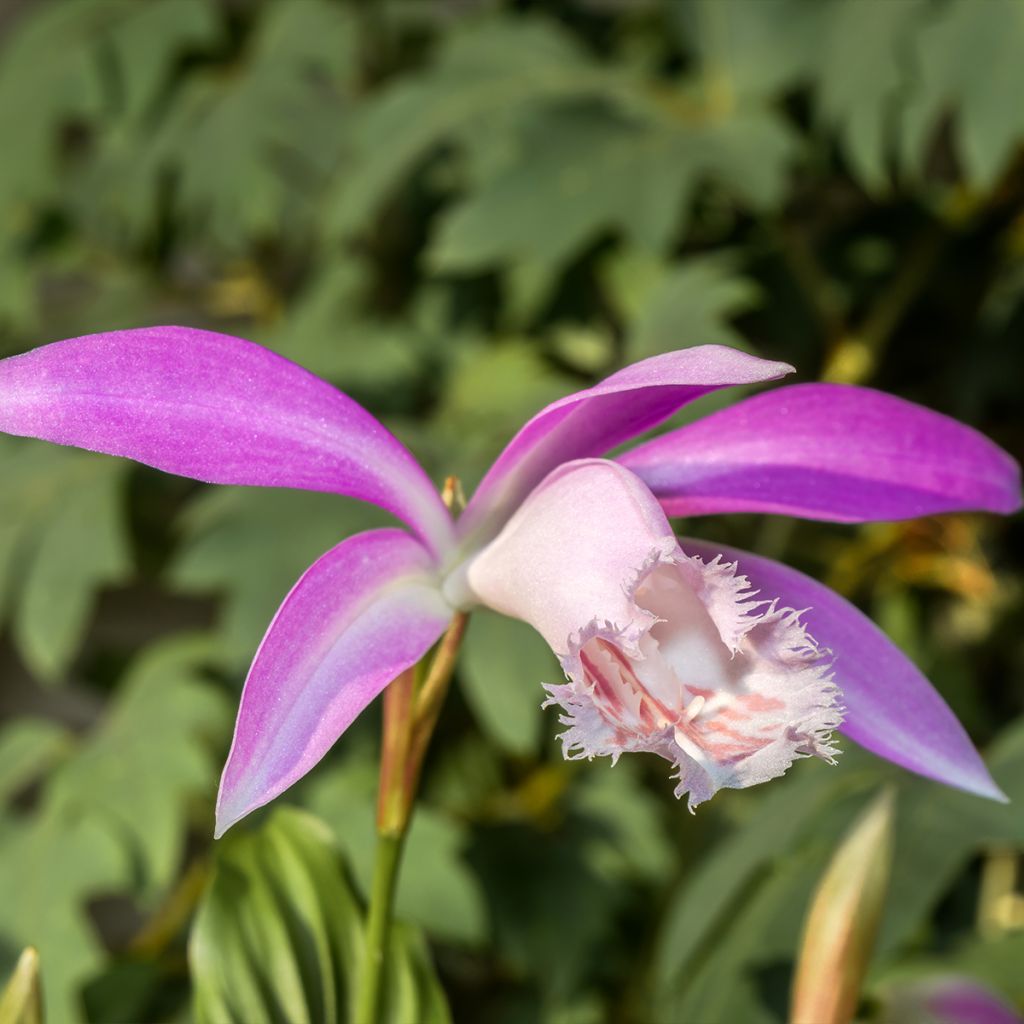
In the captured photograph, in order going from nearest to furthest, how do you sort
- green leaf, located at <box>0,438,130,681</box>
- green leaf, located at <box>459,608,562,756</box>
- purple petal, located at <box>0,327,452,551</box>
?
purple petal, located at <box>0,327,452,551</box> < green leaf, located at <box>459,608,562,756</box> < green leaf, located at <box>0,438,130,681</box>

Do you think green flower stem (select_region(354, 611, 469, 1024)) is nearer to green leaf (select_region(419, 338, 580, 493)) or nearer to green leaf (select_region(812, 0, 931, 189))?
green leaf (select_region(419, 338, 580, 493))

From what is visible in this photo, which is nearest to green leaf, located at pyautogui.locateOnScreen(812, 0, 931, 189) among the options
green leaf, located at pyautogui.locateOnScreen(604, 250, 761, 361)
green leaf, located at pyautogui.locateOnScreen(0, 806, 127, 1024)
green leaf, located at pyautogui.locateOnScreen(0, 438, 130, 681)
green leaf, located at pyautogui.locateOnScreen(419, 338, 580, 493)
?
green leaf, located at pyautogui.locateOnScreen(604, 250, 761, 361)

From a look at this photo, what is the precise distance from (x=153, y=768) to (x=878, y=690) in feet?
2.24

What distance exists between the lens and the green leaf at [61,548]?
1.02 metres

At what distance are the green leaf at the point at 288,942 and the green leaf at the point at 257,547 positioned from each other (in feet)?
1.35

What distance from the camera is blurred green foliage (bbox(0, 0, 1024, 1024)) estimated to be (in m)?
0.88

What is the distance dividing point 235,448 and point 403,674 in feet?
0.31

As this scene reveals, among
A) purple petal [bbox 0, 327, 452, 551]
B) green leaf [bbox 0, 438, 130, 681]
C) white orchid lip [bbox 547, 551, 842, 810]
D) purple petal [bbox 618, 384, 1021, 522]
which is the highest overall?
purple petal [bbox 0, 327, 452, 551]

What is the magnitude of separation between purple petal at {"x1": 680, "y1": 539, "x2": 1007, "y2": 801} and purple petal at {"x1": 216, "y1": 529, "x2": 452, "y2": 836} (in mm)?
96

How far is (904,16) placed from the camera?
3.00ft

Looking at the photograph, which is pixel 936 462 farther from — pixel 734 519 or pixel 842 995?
pixel 734 519

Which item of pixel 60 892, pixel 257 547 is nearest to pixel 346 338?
pixel 257 547

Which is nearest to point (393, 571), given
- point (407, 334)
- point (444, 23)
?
point (407, 334)

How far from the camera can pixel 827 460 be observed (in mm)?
428
